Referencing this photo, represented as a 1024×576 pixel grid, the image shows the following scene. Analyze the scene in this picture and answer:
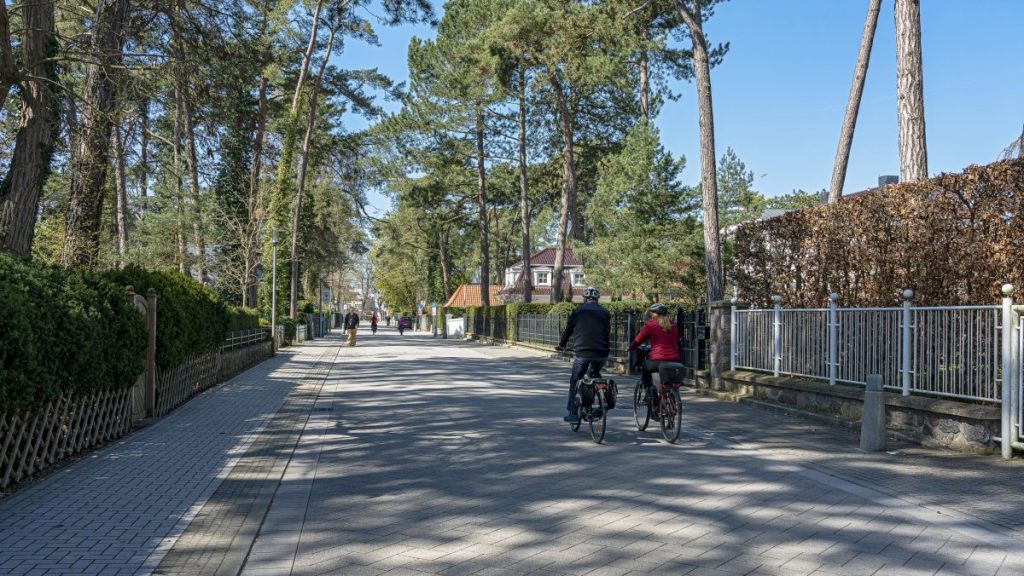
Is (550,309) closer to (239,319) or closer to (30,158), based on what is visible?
(239,319)

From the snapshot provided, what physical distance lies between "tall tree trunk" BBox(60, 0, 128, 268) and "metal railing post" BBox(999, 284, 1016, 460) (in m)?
10.2

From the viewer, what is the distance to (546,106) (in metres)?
34.2

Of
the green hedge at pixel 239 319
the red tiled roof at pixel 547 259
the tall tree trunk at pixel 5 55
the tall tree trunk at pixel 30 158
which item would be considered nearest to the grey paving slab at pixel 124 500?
the tall tree trunk at pixel 30 158

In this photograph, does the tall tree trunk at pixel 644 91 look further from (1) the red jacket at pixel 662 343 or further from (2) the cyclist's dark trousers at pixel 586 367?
(2) the cyclist's dark trousers at pixel 586 367

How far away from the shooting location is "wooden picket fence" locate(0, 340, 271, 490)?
260 inches

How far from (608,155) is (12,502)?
29955 mm

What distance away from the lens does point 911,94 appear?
13719 mm

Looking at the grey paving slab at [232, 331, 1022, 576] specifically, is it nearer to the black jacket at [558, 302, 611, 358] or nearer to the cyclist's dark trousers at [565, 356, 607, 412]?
the cyclist's dark trousers at [565, 356, 607, 412]

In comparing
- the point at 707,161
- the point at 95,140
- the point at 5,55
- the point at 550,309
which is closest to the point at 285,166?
the point at 550,309

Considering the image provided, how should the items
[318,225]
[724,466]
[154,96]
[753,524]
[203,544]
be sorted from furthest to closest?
1. [318,225]
2. [154,96]
3. [724,466]
4. [753,524]
5. [203,544]

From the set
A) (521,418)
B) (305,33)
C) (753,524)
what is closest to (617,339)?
(521,418)

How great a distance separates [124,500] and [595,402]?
5.40 meters

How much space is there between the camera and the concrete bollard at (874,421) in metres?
9.16

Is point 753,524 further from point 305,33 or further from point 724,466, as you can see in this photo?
point 305,33
